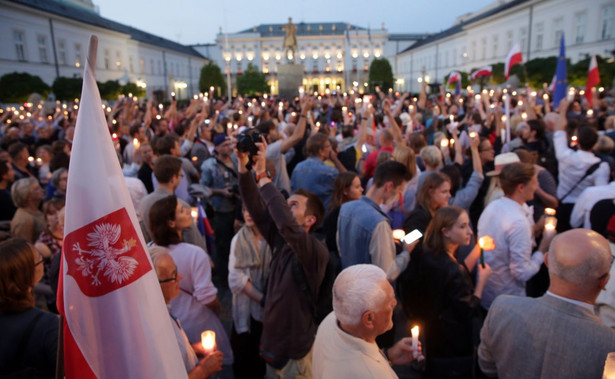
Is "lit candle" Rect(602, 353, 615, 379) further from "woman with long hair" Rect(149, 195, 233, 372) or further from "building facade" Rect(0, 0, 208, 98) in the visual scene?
"building facade" Rect(0, 0, 208, 98)

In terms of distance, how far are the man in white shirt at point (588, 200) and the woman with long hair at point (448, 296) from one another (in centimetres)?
165

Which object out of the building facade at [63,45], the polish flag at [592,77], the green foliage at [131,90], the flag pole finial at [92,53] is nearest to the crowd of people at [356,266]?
the flag pole finial at [92,53]

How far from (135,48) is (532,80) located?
136 ft

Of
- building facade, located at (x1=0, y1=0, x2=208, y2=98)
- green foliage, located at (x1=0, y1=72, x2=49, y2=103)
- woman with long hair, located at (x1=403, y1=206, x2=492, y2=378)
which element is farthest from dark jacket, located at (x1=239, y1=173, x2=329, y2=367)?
green foliage, located at (x1=0, y1=72, x2=49, y2=103)

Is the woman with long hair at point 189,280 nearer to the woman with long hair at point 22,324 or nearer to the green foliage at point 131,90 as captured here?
the woman with long hair at point 22,324

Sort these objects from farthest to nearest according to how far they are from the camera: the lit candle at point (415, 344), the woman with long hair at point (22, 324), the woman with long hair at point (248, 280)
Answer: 1. the woman with long hair at point (248, 280)
2. the lit candle at point (415, 344)
3. the woman with long hair at point (22, 324)

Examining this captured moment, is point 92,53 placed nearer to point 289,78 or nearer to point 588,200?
point 588,200

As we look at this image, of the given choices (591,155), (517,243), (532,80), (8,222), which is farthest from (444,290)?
(532,80)

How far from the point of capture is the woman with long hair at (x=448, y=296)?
2898mm

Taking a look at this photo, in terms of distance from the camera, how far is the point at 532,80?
63.7 ft

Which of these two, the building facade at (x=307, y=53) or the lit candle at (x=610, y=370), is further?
the building facade at (x=307, y=53)

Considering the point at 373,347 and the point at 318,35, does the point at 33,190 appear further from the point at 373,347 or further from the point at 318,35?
the point at 318,35

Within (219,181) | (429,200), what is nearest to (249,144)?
(429,200)

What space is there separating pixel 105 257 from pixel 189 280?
56.8 inches
